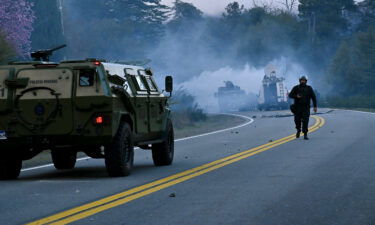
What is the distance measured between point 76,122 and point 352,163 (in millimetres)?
5120

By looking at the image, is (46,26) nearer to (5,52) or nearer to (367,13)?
(5,52)

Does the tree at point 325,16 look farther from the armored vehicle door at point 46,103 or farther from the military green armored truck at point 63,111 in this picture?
the armored vehicle door at point 46,103

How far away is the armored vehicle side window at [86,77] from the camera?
14.0 meters

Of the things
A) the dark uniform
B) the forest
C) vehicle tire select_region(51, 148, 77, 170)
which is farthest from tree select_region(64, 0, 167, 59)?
vehicle tire select_region(51, 148, 77, 170)

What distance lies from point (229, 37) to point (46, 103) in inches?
4948

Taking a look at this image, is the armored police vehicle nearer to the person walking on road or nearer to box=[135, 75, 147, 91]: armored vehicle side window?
the person walking on road

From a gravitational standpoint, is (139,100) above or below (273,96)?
above

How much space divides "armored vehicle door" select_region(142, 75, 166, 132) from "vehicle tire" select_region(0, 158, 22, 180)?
266 centimetres

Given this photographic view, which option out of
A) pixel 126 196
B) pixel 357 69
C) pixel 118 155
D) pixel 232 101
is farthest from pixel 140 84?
pixel 357 69

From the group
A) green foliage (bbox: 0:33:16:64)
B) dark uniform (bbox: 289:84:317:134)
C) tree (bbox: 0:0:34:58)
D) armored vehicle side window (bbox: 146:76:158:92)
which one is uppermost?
tree (bbox: 0:0:34:58)

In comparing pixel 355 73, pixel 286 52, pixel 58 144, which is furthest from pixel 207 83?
pixel 58 144

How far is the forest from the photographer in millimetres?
84500

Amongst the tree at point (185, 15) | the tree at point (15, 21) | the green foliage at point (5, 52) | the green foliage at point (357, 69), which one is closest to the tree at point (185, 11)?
the tree at point (185, 15)

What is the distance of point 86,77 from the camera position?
14.1 m
